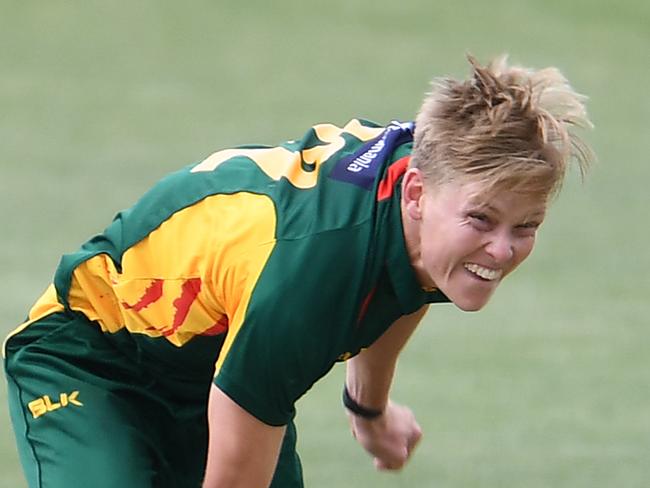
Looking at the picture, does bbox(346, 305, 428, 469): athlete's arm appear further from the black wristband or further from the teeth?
the teeth

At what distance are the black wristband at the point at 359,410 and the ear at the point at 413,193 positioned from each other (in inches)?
39.0

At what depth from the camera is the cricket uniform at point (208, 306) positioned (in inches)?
127

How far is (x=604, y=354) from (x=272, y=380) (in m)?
3.30

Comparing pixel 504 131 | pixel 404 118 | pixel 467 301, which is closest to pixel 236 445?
pixel 467 301

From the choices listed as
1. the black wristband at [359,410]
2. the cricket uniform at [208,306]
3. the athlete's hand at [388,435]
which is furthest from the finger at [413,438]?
the cricket uniform at [208,306]

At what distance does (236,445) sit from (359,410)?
2.91 ft

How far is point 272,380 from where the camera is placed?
10.7ft

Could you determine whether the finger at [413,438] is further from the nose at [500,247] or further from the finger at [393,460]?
the nose at [500,247]

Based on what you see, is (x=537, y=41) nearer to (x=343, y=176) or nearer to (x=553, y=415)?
(x=553, y=415)

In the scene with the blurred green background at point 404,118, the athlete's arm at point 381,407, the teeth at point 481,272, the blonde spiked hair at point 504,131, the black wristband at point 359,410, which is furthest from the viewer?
the blurred green background at point 404,118

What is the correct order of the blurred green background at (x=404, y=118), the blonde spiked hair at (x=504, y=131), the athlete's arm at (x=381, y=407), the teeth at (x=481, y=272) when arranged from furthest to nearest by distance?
the blurred green background at (x=404, y=118) < the athlete's arm at (x=381, y=407) < the teeth at (x=481, y=272) < the blonde spiked hair at (x=504, y=131)

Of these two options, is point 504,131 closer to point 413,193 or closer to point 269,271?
point 413,193

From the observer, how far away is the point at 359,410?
4172mm

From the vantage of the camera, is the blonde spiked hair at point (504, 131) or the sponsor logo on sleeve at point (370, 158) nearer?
the blonde spiked hair at point (504, 131)
